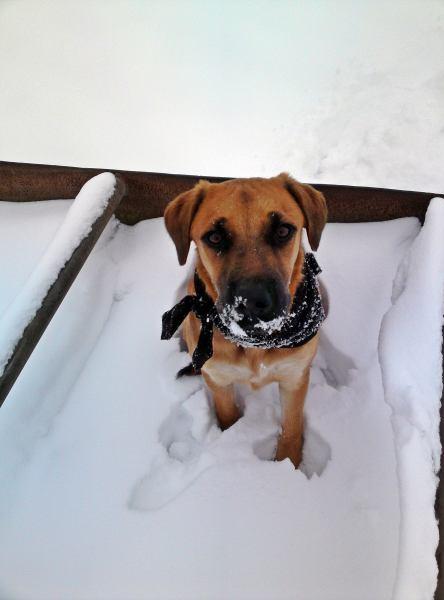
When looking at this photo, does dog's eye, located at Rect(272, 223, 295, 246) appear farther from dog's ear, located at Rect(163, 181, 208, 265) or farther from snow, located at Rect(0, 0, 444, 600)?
snow, located at Rect(0, 0, 444, 600)

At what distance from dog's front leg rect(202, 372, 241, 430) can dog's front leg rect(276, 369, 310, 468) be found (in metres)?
0.28

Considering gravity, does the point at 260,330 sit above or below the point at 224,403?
above

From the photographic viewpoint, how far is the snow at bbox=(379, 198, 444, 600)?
134cm

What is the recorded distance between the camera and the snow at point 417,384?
1339 mm

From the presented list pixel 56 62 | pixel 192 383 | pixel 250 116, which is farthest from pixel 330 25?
pixel 192 383

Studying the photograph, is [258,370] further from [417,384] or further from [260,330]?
[417,384]

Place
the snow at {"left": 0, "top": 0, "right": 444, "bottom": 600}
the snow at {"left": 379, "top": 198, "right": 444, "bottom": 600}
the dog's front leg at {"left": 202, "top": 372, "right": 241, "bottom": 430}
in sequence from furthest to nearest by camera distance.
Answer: the dog's front leg at {"left": 202, "top": 372, "right": 241, "bottom": 430}
the snow at {"left": 0, "top": 0, "right": 444, "bottom": 600}
the snow at {"left": 379, "top": 198, "right": 444, "bottom": 600}

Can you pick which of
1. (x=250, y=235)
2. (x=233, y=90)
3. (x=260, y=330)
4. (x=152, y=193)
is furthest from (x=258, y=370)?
(x=233, y=90)

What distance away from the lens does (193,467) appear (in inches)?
82.2

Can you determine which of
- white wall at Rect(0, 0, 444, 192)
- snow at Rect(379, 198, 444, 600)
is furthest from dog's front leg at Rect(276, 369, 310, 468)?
white wall at Rect(0, 0, 444, 192)

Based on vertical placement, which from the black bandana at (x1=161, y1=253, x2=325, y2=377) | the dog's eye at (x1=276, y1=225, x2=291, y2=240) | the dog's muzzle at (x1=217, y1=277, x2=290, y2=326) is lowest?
the black bandana at (x1=161, y1=253, x2=325, y2=377)

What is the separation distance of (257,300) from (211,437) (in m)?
1.10

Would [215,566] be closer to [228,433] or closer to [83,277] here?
[228,433]

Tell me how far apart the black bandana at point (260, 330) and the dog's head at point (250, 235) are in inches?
2.7
